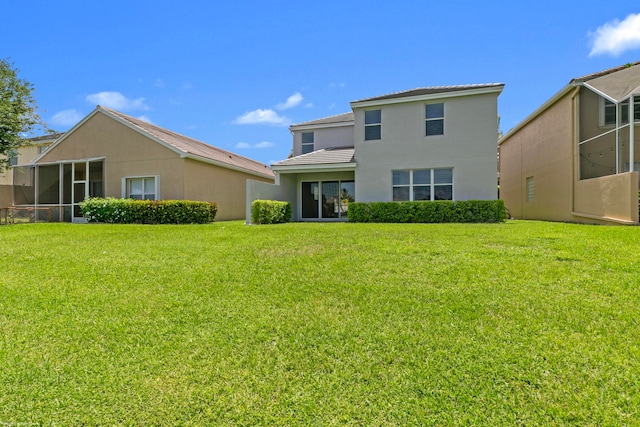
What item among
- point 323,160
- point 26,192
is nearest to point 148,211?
point 323,160

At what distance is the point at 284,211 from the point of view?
1525cm

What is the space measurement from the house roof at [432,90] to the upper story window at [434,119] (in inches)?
23.4

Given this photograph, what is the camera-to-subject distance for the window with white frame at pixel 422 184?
14.5 meters

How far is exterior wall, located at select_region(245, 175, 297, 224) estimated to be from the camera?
13954 mm

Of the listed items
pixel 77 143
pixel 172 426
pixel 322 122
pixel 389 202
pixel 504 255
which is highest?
pixel 322 122

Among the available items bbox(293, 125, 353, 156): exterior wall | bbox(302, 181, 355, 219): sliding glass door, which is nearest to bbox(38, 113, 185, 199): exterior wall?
bbox(302, 181, 355, 219): sliding glass door

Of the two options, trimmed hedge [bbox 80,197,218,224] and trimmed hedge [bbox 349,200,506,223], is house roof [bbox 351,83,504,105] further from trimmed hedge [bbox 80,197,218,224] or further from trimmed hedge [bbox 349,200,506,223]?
trimmed hedge [bbox 80,197,218,224]

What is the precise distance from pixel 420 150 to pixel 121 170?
15.0 metres

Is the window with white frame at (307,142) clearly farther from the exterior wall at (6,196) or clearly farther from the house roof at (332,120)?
the exterior wall at (6,196)

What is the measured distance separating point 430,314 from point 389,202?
10.4 metres

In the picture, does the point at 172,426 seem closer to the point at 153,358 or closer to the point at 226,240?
the point at 153,358

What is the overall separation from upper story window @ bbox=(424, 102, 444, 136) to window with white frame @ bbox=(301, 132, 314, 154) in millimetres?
7585

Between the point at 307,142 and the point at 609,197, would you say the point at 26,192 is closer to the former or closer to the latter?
the point at 307,142

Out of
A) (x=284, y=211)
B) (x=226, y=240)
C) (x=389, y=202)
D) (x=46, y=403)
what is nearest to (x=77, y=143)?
(x=284, y=211)
